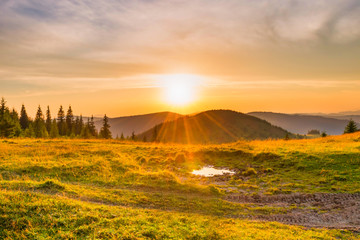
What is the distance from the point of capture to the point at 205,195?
13523 mm

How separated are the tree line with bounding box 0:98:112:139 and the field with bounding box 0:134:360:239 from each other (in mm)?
45765

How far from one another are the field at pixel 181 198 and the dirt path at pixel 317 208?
0.04 meters

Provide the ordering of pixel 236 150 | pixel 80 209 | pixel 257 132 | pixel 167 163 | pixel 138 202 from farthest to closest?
pixel 257 132
pixel 236 150
pixel 167 163
pixel 138 202
pixel 80 209

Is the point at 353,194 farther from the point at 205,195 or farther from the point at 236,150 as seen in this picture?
the point at 236,150

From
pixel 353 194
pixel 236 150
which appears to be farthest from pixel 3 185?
pixel 236 150

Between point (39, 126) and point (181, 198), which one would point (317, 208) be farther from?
point (39, 126)

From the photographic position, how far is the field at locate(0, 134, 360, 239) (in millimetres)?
7879

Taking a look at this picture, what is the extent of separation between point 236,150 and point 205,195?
12975 mm

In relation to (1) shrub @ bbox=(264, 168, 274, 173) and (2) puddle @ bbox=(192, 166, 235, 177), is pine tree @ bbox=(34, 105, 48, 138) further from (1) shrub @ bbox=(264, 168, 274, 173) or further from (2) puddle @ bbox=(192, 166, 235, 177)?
(1) shrub @ bbox=(264, 168, 274, 173)

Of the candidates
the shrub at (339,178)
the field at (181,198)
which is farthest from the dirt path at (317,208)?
the shrub at (339,178)

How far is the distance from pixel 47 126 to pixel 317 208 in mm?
93445

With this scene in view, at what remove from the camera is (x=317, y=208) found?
36.4ft

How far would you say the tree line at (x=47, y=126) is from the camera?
58.9 meters

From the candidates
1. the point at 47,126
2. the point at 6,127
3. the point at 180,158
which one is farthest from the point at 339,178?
the point at 47,126
